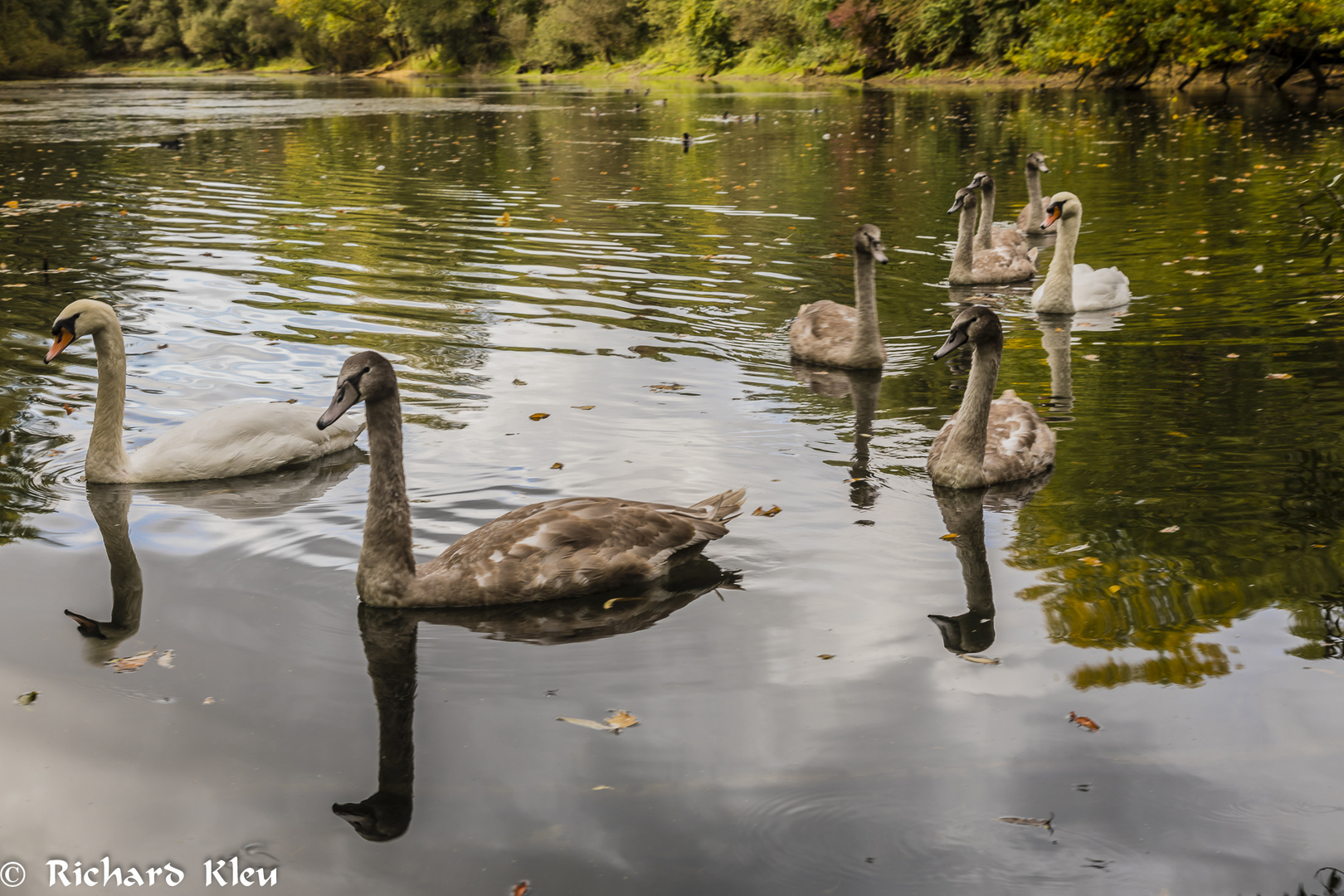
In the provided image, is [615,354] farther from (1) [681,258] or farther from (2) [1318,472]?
(2) [1318,472]

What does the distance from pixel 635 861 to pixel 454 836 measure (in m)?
0.65

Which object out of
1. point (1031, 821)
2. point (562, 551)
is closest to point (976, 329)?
point (562, 551)

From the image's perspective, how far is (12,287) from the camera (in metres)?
13.4

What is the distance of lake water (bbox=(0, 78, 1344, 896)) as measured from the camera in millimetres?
4020

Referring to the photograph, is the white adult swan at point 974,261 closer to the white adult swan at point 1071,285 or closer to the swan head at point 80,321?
the white adult swan at point 1071,285

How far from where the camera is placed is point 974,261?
13.7 metres

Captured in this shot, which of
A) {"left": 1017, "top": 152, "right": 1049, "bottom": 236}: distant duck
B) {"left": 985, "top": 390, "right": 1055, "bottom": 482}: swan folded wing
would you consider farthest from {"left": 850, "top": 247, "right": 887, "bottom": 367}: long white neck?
{"left": 1017, "top": 152, "right": 1049, "bottom": 236}: distant duck

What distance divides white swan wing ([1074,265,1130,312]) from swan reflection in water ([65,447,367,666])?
24.7 feet

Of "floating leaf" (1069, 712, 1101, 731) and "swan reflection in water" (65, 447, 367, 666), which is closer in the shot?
"floating leaf" (1069, 712, 1101, 731)

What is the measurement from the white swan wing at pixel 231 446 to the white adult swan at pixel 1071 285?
25.0ft

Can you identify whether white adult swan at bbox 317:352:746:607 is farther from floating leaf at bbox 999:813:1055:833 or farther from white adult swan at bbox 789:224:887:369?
white adult swan at bbox 789:224:887:369

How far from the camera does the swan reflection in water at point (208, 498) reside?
6.26 metres

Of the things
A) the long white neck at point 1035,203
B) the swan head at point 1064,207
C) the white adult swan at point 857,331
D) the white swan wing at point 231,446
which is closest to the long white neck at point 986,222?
the swan head at point 1064,207

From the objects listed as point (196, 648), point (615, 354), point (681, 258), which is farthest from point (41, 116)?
point (196, 648)
